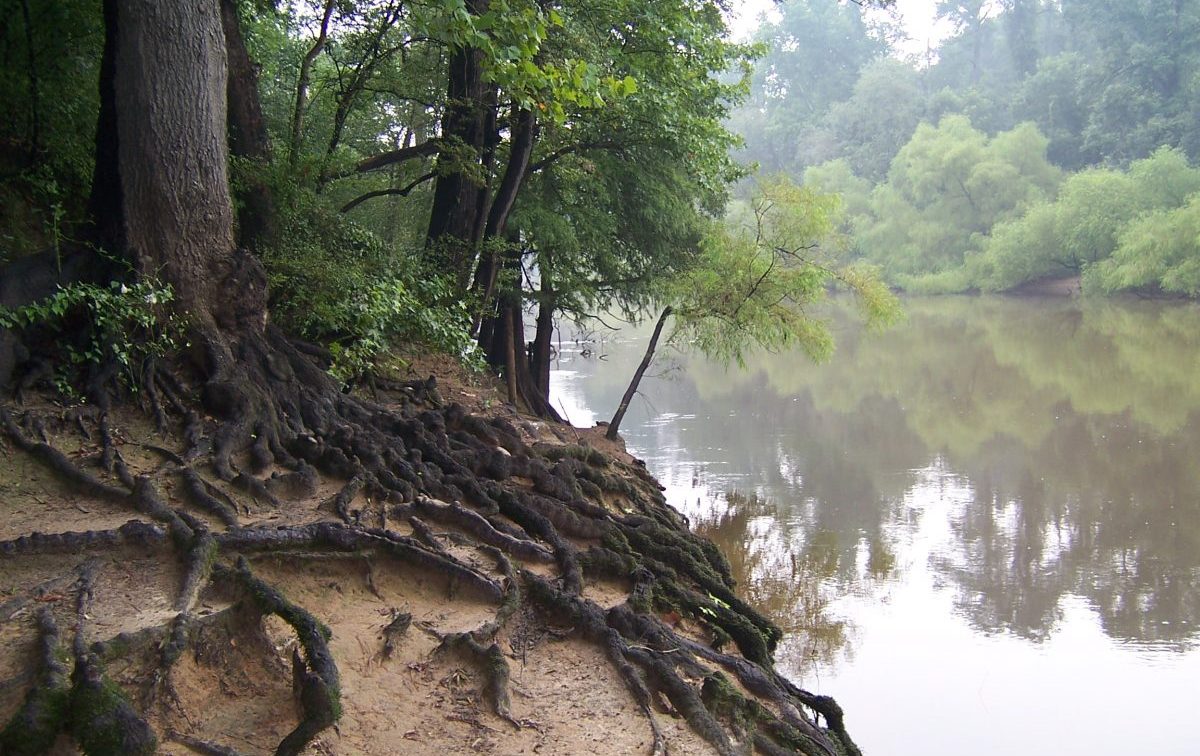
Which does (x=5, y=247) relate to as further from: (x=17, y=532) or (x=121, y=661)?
(x=121, y=661)

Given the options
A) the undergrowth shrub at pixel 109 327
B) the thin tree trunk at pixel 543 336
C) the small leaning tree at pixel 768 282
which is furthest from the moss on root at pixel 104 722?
the small leaning tree at pixel 768 282

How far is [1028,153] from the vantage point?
1908 inches

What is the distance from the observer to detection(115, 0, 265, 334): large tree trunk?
6203 millimetres

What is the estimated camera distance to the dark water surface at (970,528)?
344 inches

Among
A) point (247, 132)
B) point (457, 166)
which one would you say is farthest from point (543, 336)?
point (247, 132)

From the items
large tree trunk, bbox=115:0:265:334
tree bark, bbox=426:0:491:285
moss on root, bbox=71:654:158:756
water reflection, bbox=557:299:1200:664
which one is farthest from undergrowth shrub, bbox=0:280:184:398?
water reflection, bbox=557:299:1200:664

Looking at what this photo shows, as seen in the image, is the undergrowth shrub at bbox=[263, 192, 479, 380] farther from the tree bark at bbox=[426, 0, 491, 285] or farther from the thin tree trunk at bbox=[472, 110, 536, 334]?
the thin tree trunk at bbox=[472, 110, 536, 334]

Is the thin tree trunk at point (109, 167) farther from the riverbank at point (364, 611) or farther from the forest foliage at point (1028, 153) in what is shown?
the forest foliage at point (1028, 153)

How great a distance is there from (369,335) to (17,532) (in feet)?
12.6

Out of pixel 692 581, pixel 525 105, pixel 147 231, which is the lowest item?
pixel 692 581

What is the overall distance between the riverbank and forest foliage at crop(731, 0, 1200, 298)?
35.6m

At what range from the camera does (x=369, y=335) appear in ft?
26.9

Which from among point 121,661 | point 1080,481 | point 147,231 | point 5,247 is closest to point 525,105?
point 147,231

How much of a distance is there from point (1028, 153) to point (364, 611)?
5046 centimetres
